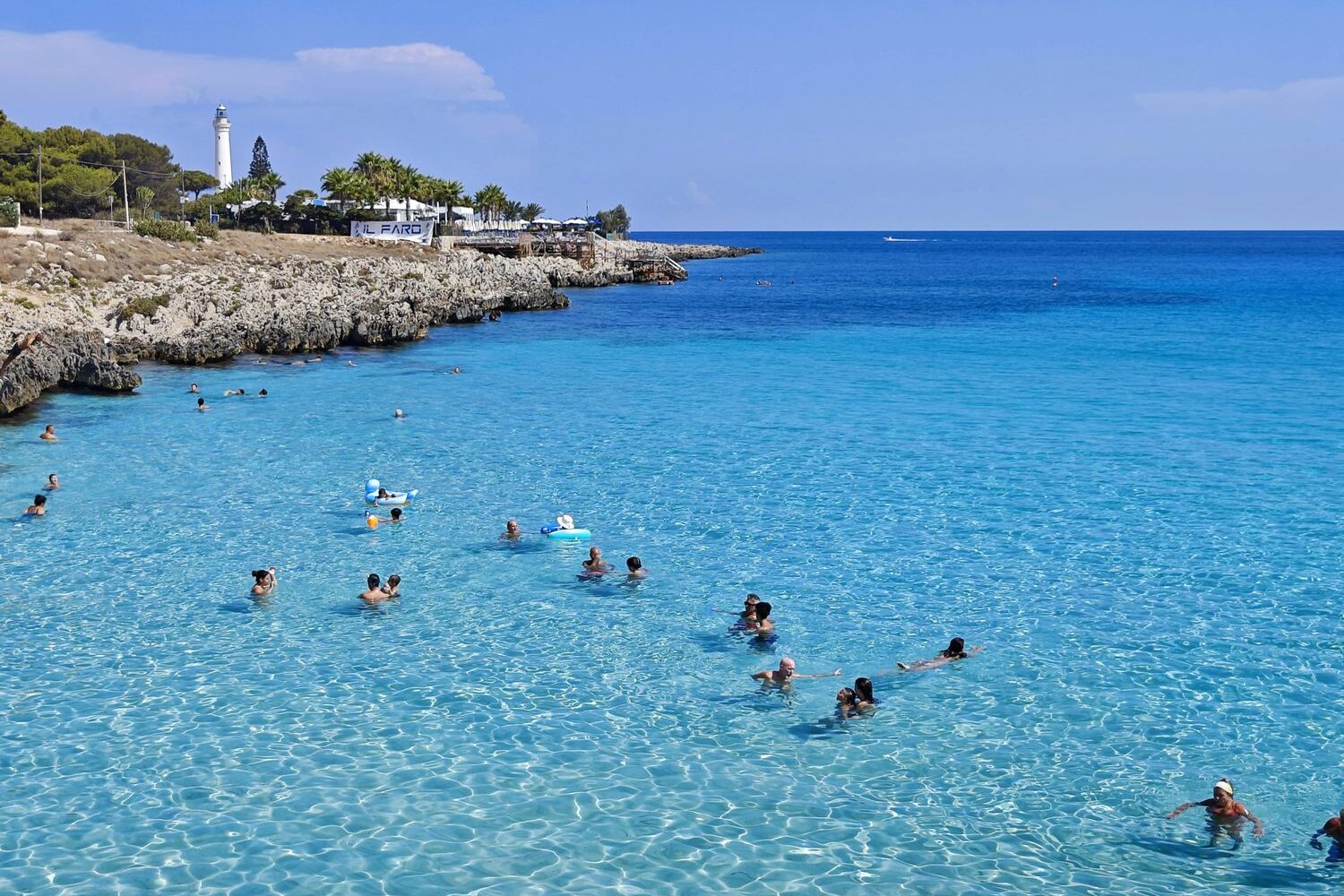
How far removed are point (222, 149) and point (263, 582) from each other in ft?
399

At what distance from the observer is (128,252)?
198 ft

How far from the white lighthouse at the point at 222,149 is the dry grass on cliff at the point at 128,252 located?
46661 mm

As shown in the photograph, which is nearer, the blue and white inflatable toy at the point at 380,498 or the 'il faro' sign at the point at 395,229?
the blue and white inflatable toy at the point at 380,498

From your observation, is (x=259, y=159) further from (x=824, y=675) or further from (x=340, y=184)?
(x=824, y=675)

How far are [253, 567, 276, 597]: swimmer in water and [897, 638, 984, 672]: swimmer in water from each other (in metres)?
10.7

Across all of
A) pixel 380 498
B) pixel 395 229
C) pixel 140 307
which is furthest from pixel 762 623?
pixel 395 229

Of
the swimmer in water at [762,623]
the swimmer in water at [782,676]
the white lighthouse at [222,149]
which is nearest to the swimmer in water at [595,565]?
the swimmer in water at [762,623]

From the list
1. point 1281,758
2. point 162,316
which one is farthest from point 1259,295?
point 1281,758

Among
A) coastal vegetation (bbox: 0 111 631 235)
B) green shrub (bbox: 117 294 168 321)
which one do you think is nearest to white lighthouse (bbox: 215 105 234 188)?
coastal vegetation (bbox: 0 111 631 235)

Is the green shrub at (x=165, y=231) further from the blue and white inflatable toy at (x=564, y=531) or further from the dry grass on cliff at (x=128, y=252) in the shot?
the blue and white inflatable toy at (x=564, y=531)

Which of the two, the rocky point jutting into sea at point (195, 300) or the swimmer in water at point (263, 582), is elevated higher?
the rocky point jutting into sea at point (195, 300)

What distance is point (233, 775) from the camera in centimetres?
1336

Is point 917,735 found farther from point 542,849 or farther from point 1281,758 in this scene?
point 542,849

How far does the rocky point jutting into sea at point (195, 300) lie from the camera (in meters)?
38.1
